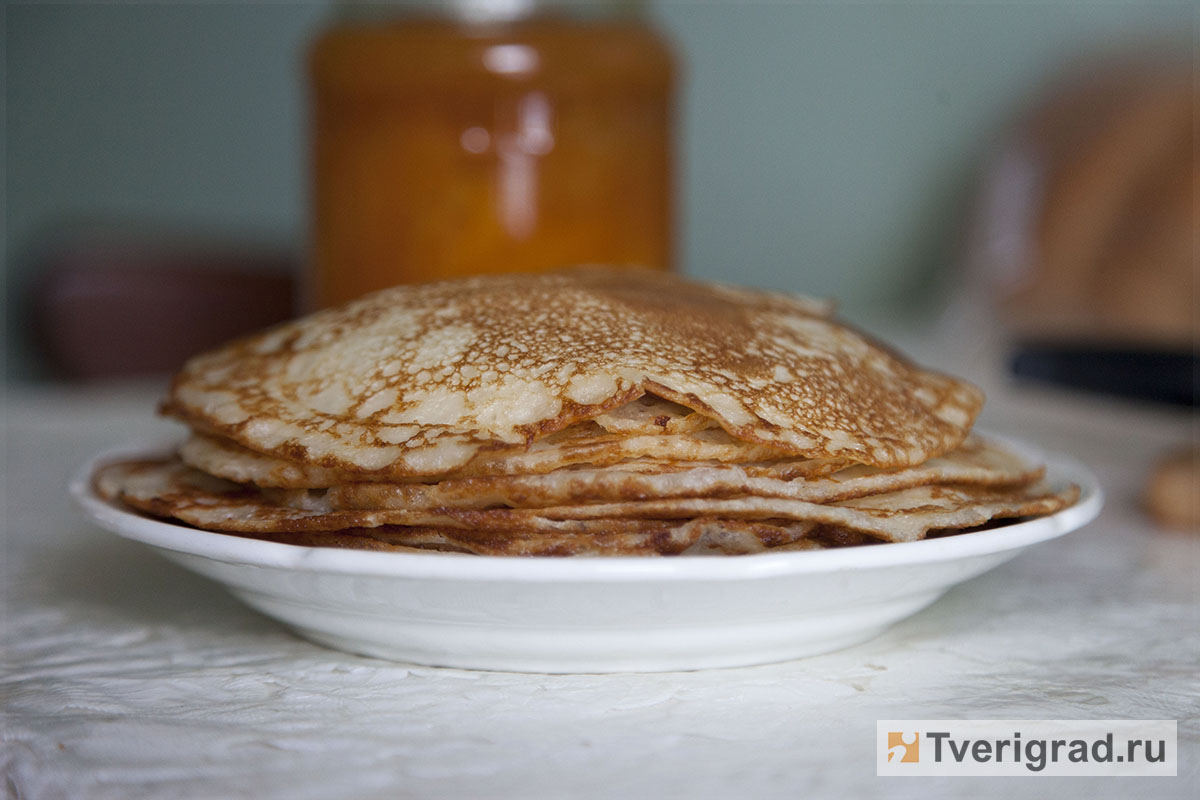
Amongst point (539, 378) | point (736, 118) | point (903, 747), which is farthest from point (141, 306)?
point (903, 747)

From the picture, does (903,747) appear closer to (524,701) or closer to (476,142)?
(524,701)

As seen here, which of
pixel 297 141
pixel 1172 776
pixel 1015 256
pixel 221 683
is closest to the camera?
pixel 1172 776

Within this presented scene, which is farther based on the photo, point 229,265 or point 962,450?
point 229,265

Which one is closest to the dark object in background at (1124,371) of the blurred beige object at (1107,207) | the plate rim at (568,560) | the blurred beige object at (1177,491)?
the blurred beige object at (1177,491)

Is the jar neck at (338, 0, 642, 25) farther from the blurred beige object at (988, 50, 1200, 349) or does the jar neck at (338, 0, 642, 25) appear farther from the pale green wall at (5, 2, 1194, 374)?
the pale green wall at (5, 2, 1194, 374)

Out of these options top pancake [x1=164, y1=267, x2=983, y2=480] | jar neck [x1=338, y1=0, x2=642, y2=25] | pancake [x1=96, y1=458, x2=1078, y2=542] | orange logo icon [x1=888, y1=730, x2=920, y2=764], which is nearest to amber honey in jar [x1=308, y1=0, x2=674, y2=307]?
jar neck [x1=338, y1=0, x2=642, y2=25]

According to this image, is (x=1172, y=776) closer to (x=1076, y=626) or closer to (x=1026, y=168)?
(x=1076, y=626)

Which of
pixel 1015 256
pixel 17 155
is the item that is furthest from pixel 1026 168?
pixel 17 155
